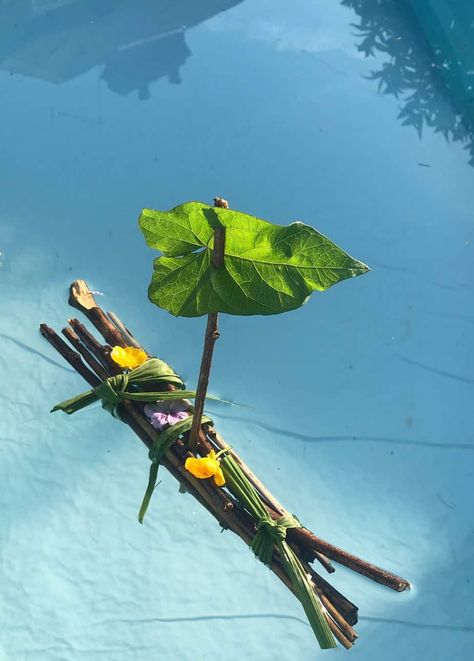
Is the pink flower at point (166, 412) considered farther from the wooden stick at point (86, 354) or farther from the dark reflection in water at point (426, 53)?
the dark reflection in water at point (426, 53)

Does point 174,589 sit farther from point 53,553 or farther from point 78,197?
point 78,197

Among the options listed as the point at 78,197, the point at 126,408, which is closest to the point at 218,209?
the point at 126,408

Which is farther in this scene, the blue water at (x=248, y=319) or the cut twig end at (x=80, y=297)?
the blue water at (x=248, y=319)

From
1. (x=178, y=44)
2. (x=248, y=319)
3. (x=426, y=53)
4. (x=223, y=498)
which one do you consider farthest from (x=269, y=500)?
(x=426, y=53)

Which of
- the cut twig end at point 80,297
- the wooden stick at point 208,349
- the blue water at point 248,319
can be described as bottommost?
the blue water at point 248,319

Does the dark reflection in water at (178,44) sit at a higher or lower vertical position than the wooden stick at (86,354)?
higher

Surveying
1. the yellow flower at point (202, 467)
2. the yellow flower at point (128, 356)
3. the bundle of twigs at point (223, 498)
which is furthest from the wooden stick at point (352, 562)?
the yellow flower at point (128, 356)
